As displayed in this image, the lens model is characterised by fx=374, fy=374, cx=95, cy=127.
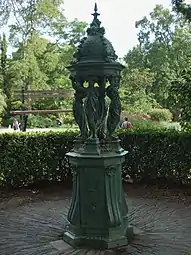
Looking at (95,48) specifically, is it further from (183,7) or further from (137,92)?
(137,92)

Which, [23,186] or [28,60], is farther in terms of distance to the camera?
[28,60]

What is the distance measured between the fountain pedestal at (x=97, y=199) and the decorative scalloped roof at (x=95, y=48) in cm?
102

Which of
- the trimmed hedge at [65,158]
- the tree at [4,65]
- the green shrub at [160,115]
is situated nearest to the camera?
the trimmed hedge at [65,158]

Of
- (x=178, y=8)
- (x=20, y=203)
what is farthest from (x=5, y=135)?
(x=178, y=8)

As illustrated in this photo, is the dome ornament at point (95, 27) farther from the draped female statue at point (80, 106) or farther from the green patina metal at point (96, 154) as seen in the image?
the draped female statue at point (80, 106)

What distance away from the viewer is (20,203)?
22.8ft

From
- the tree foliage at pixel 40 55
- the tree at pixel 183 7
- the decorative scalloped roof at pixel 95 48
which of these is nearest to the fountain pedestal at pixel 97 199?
the decorative scalloped roof at pixel 95 48

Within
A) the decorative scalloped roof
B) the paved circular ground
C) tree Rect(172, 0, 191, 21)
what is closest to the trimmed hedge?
the paved circular ground

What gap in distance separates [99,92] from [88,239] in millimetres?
1832

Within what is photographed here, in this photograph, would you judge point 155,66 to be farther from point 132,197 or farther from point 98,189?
point 98,189

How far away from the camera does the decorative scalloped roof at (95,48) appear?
4.57 meters

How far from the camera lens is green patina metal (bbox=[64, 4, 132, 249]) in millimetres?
4539

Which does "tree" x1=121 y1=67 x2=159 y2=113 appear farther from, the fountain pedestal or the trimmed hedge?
the fountain pedestal

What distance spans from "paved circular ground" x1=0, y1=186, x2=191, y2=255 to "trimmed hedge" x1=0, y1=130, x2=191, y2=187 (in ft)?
2.75
